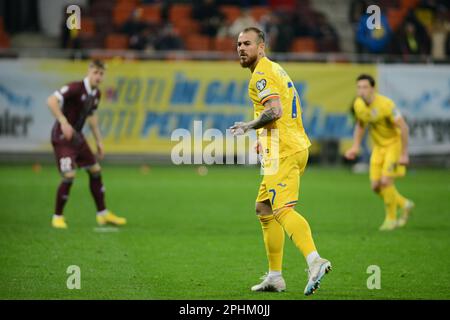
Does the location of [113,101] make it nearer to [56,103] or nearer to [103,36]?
[103,36]

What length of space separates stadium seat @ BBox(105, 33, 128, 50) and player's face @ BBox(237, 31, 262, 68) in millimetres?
16584

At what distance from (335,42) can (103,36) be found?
6.45 meters

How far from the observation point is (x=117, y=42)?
25.0 meters

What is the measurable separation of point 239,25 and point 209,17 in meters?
1.03

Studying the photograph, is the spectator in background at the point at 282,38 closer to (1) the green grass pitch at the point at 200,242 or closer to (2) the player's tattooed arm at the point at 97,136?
(1) the green grass pitch at the point at 200,242

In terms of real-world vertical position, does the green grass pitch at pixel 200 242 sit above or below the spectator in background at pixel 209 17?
below

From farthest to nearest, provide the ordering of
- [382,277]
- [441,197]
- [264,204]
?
[441,197], [382,277], [264,204]

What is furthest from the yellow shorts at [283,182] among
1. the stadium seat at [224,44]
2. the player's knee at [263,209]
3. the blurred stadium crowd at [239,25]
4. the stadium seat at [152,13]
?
the stadium seat at [152,13]

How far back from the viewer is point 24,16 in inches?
1050

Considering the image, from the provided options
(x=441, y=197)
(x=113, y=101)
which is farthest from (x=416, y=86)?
(x=113, y=101)

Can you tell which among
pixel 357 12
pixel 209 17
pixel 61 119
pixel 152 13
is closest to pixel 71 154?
pixel 61 119

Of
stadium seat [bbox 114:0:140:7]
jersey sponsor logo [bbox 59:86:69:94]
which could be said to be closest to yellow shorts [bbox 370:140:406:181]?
jersey sponsor logo [bbox 59:86:69:94]

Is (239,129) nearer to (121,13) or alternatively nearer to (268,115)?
(268,115)

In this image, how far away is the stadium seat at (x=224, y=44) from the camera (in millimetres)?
24609
